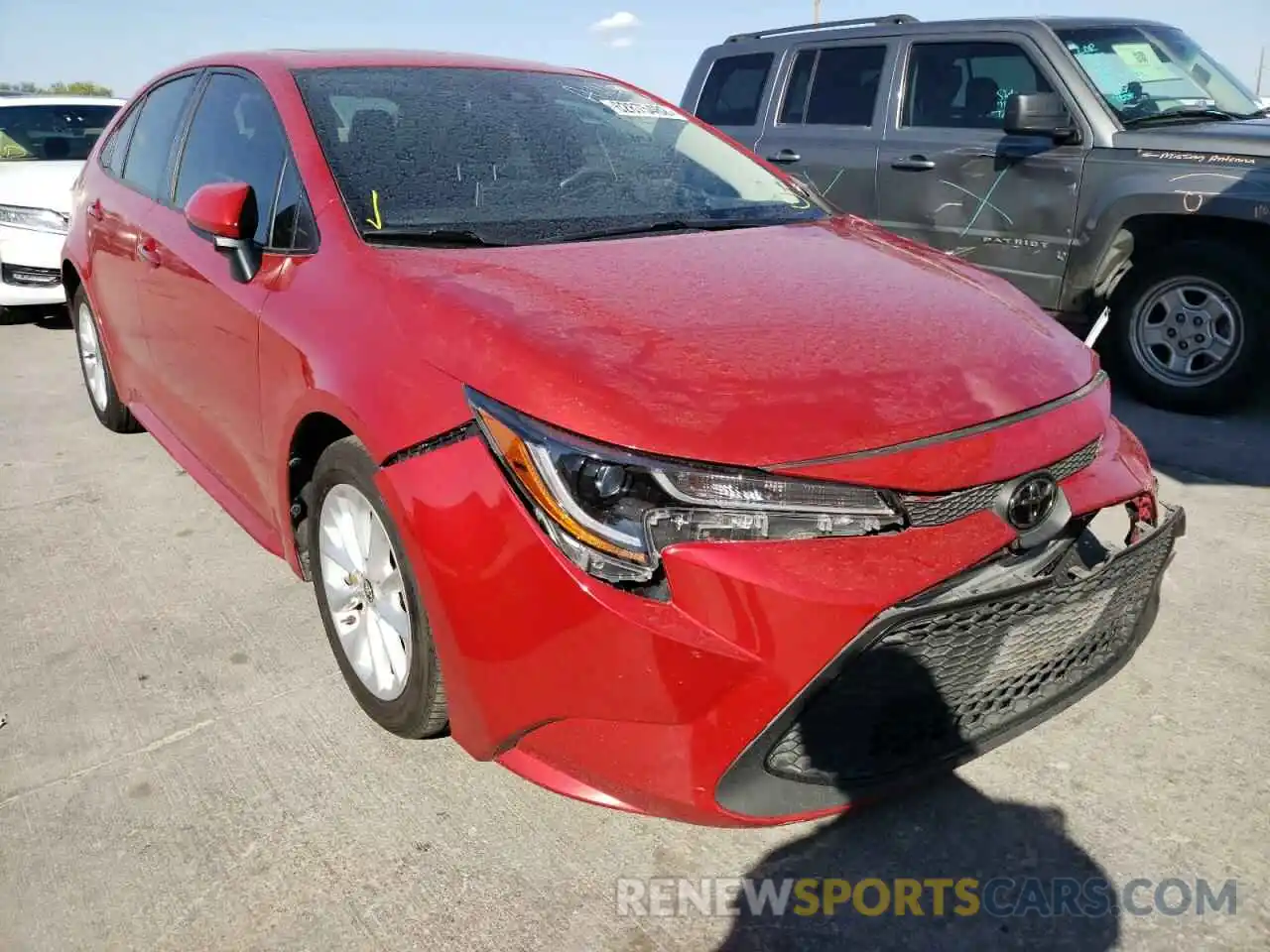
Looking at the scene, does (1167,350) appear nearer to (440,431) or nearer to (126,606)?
(440,431)

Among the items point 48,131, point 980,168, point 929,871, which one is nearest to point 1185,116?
point 980,168

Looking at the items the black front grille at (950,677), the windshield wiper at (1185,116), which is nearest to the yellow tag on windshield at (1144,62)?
the windshield wiper at (1185,116)

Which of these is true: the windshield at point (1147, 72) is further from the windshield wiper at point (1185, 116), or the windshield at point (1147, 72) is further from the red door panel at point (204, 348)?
the red door panel at point (204, 348)

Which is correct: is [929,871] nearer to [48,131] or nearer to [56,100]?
[48,131]

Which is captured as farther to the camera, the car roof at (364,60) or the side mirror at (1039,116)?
the side mirror at (1039,116)

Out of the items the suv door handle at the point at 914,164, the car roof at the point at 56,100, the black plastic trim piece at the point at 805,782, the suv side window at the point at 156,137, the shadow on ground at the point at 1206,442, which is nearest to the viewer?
the black plastic trim piece at the point at 805,782

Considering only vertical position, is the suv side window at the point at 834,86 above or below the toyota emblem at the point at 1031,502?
above

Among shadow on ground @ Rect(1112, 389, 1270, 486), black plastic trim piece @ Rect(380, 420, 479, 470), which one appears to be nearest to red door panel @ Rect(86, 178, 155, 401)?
black plastic trim piece @ Rect(380, 420, 479, 470)

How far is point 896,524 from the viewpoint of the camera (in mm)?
1865

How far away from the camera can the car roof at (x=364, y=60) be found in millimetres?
3090

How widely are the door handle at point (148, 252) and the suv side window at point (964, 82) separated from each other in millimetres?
4083

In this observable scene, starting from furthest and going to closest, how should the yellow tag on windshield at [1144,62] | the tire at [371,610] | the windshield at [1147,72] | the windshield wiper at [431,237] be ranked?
the yellow tag on windshield at [1144,62] → the windshield at [1147,72] → the windshield wiper at [431,237] → the tire at [371,610]

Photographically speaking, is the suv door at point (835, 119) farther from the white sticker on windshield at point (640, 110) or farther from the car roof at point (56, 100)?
the car roof at point (56, 100)

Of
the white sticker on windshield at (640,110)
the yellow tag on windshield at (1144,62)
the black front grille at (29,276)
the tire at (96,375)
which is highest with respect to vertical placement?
the yellow tag on windshield at (1144,62)
